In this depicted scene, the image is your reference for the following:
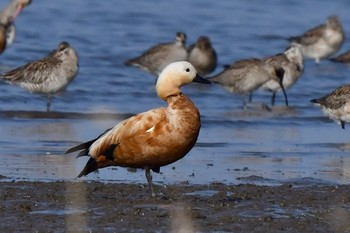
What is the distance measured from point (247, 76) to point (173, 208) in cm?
1000

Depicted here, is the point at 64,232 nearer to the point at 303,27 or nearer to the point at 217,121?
the point at 217,121

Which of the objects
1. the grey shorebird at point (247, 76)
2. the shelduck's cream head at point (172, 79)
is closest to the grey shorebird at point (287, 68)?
the grey shorebird at point (247, 76)

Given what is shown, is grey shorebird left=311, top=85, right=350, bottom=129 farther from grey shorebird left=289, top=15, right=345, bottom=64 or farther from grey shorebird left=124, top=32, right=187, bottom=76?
grey shorebird left=289, top=15, right=345, bottom=64

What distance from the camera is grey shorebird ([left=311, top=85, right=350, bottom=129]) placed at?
14.8 m

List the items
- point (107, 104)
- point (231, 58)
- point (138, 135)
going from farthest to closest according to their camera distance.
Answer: point (231, 58) < point (107, 104) < point (138, 135)

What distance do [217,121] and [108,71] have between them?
627 cm

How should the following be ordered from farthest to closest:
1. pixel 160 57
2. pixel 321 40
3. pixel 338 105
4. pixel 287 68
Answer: pixel 321 40 < pixel 160 57 < pixel 287 68 < pixel 338 105

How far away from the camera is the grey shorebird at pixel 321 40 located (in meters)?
25.9

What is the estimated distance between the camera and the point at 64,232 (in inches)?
317

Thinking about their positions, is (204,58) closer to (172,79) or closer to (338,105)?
(338,105)

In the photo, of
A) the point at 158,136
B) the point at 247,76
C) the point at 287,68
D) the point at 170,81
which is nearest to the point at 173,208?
the point at 158,136

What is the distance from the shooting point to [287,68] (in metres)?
19.9

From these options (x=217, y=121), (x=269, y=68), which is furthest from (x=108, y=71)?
(x=217, y=121)

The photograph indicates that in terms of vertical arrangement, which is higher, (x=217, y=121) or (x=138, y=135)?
(x=138, y=135)
